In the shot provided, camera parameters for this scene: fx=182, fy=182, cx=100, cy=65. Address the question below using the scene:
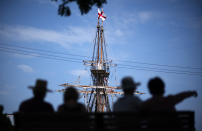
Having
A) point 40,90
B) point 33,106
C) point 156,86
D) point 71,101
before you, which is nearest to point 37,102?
point 33,106

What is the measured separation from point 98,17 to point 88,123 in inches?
1752

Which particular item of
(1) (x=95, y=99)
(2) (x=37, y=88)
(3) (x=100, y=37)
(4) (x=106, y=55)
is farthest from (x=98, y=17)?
(2) (x=37, y=88)

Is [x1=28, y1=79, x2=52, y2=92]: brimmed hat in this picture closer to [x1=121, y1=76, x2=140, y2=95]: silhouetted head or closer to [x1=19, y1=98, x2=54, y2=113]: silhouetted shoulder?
[x1=19, y1=98, x2=54, y2=113]: silhouetted shoulder

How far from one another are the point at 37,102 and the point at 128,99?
6.36 ft

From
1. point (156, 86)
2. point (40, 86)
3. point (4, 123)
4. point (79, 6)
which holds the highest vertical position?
point (79, 6)

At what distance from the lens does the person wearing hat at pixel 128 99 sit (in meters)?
3.47

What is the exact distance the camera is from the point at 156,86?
3.45m

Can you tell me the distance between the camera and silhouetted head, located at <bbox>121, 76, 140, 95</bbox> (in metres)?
3.62

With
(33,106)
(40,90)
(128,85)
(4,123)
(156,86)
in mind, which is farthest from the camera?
(4,123)

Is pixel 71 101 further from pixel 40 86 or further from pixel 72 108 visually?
pixel 40 86

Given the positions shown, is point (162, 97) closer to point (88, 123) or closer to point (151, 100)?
point (151, 100)

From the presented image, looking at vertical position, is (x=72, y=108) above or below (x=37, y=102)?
below

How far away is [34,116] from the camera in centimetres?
312

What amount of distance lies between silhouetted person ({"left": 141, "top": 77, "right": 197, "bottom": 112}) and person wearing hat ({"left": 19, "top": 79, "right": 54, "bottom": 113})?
2146mm
